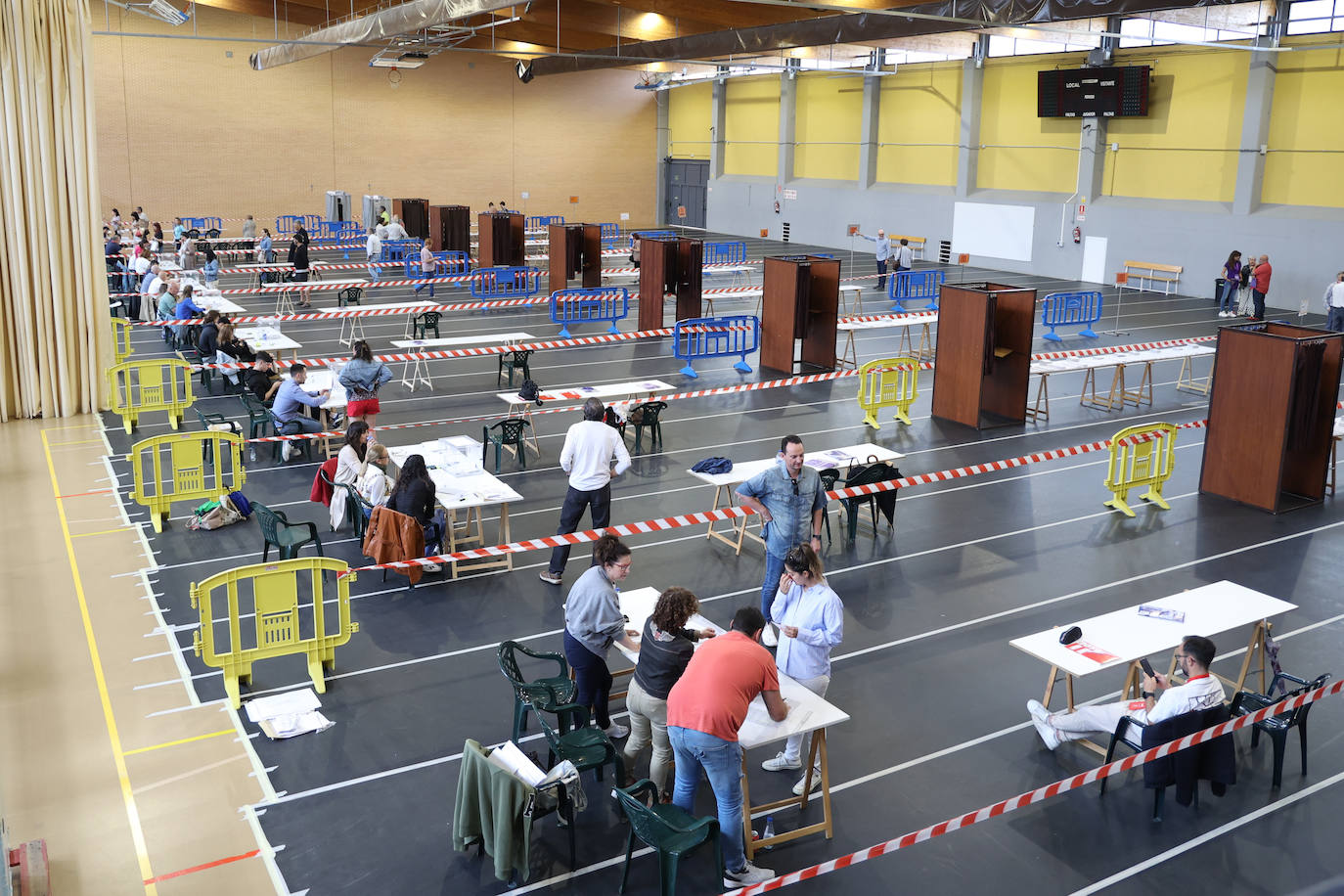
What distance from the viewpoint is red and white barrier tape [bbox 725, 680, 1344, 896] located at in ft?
18.7

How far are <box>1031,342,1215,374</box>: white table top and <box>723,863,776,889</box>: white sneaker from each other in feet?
38.6

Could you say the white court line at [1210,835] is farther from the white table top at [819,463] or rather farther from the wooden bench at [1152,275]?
the wooden bench at [1152,275]

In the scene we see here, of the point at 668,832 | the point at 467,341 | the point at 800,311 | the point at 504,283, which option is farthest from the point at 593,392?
the point at 504,283

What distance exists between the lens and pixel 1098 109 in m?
29.5

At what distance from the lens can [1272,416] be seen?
40.2ft

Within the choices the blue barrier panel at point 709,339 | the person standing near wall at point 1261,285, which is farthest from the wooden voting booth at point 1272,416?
the person standing near wall at point 1261,285

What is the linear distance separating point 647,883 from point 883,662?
130 inches

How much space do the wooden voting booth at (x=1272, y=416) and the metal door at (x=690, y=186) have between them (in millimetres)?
36577

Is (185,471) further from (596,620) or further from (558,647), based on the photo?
(596,620)

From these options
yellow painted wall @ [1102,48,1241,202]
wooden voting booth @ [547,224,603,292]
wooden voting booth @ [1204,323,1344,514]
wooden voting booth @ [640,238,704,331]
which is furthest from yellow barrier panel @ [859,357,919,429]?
yellow painted wall @ [1102,48,1241,202]

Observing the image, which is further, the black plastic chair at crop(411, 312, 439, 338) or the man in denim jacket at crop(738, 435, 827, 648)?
the black plastic chair at crop(411, 312, 439, 338)

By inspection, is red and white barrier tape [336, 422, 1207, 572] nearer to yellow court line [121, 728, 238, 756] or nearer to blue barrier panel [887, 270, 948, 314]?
yellow court line [121, 728, 238, 756]

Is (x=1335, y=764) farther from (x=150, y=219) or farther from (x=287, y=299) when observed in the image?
(x=150, y=219)

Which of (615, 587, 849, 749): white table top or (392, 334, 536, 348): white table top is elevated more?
(392, 334, 536, 348): white table top
